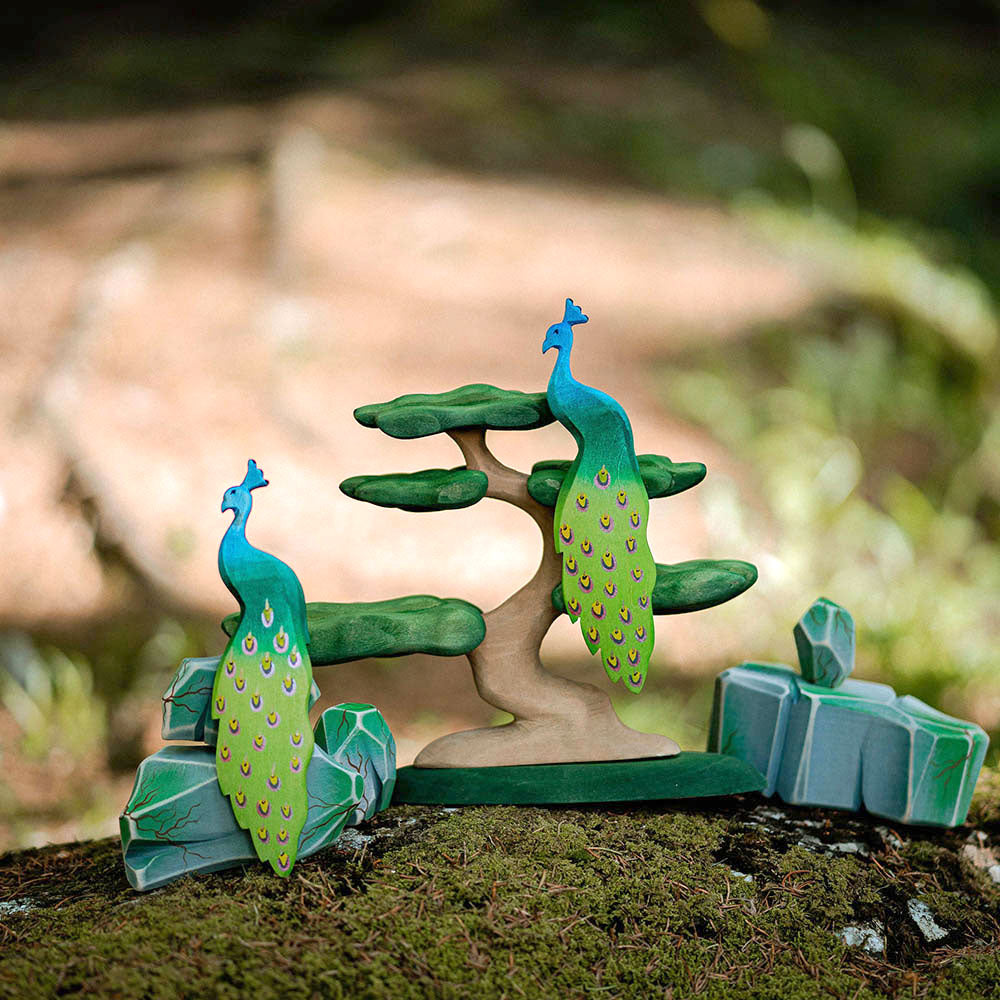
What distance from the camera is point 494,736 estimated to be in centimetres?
161

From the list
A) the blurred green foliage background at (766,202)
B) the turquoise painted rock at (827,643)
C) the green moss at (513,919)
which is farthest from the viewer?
the blurred green foliage background at (766,202)

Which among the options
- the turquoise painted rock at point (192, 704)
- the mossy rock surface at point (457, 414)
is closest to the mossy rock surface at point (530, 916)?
the turquoise painted rock at point (192, 704)

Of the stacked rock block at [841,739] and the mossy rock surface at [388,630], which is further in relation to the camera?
the stacked rock block at [841,739]

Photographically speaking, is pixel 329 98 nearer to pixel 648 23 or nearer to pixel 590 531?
pixel 648 23

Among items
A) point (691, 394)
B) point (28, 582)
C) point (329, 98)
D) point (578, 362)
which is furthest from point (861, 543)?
point (329, 98)

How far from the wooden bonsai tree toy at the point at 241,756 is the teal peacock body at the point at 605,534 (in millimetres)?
404

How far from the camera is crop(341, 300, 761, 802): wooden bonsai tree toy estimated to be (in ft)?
4.91

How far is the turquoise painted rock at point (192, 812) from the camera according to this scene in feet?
4.35

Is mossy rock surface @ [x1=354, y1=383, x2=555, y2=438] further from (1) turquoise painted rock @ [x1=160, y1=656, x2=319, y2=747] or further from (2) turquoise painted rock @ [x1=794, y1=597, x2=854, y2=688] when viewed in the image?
(2) turquoise painted rock @ [x1=794, y1=597, x2=854, y2=688]

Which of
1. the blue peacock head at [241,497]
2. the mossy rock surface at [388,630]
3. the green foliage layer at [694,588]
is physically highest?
the blue peacock head at [241,497]

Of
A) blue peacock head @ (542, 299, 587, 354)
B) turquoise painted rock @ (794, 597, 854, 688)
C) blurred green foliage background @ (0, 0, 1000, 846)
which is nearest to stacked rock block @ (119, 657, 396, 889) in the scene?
blue peacock head @ (542, 299, 587, 354)

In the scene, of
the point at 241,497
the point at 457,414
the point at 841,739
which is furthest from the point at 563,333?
the point at 841,739

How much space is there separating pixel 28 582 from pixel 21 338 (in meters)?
1.42

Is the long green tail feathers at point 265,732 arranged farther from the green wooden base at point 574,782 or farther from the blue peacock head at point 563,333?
the blue peacock head at point 563,333
